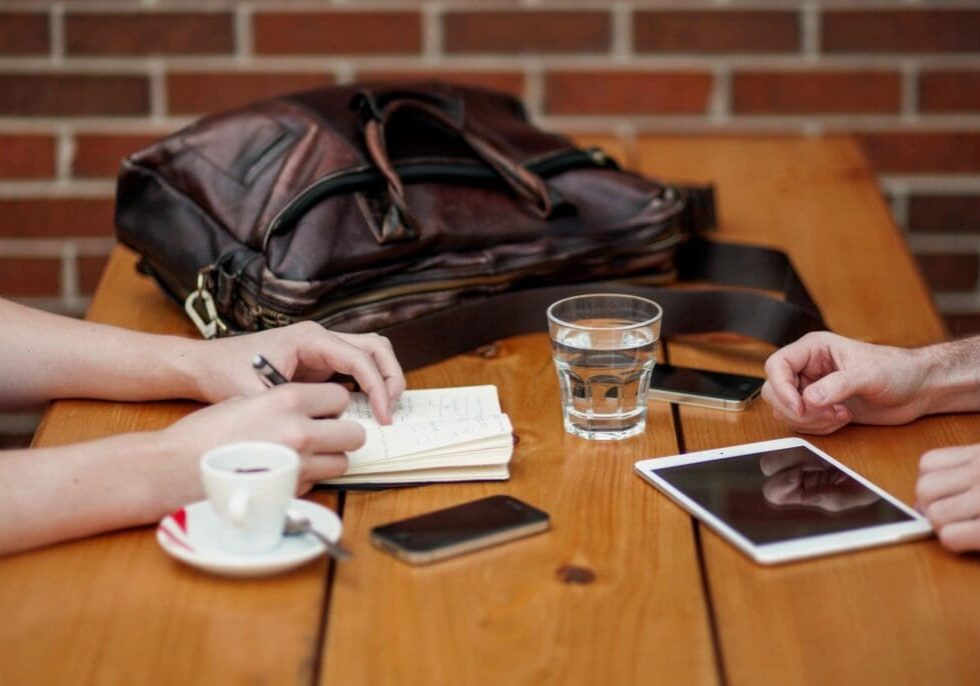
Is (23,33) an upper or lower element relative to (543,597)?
upper

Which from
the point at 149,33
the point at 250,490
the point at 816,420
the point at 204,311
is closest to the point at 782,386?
the point at 816,420

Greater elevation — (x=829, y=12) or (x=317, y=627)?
(x=829, y=12)

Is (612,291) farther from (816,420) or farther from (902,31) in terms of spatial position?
(902,31)

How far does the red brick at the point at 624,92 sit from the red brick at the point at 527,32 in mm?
52

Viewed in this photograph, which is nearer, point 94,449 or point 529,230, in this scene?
point 94,449

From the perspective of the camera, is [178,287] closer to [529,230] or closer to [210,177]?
[210,177]

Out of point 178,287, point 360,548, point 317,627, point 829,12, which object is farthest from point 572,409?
point 829,12

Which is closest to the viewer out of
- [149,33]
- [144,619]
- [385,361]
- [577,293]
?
[144,619]

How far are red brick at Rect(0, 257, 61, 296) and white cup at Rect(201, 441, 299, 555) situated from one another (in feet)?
5.28

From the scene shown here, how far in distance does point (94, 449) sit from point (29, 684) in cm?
24

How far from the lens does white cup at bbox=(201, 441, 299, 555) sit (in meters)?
0.92

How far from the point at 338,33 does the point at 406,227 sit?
3.34 ft

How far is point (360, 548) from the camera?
3.29ft

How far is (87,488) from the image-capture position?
100cm
